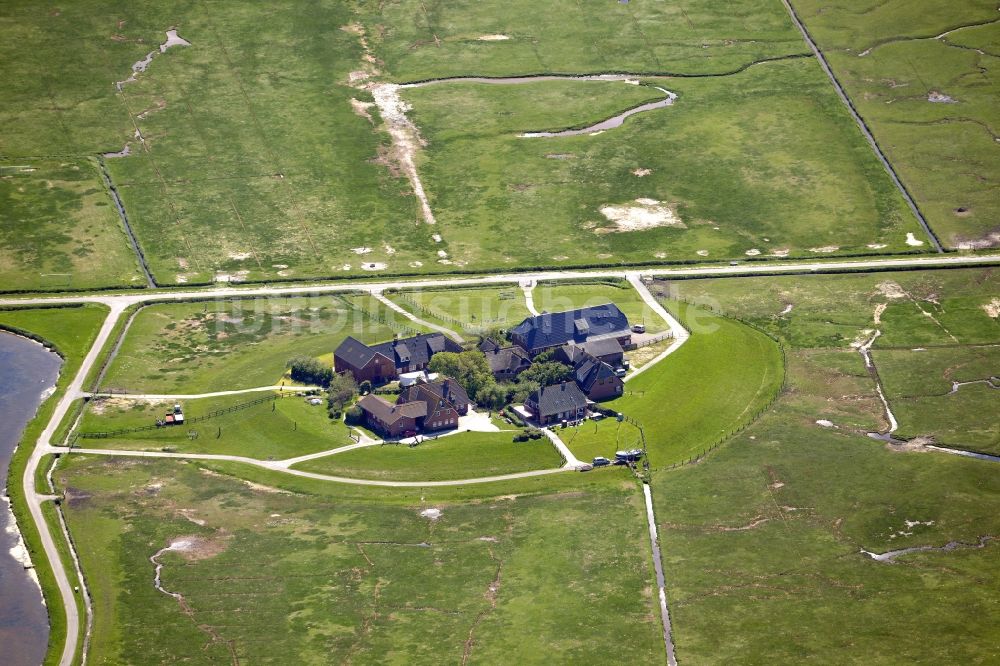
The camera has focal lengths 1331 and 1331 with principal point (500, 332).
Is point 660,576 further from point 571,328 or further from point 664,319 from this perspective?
point 664,319

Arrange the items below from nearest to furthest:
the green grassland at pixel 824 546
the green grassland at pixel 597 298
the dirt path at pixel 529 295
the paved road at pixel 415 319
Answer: the green grassland at pixel 824 546
the paved road at pixel 415 319
the green grassland at pixel 597 298
the dirt path at pixel 529 295

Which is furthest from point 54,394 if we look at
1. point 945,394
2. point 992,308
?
point 992,308

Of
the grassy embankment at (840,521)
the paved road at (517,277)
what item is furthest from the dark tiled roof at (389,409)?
the paved road at (517,277)

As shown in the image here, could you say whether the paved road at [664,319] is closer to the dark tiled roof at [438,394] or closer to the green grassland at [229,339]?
the dark tiled roof at [438,394]

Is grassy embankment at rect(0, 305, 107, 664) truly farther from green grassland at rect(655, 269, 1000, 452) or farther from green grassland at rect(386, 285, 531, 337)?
green grassland at rect(655, 269, 1000, 452)

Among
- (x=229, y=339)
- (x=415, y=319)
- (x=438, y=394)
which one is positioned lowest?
(x=415, y=319)

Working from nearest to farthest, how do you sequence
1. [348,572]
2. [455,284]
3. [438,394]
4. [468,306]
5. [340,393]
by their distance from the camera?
1. [348,572]
2. [438,394]
3. [340,393]
4. [468,306]
5. [455,284]

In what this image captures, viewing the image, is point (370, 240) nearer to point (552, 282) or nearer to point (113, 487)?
point (552, 282)
